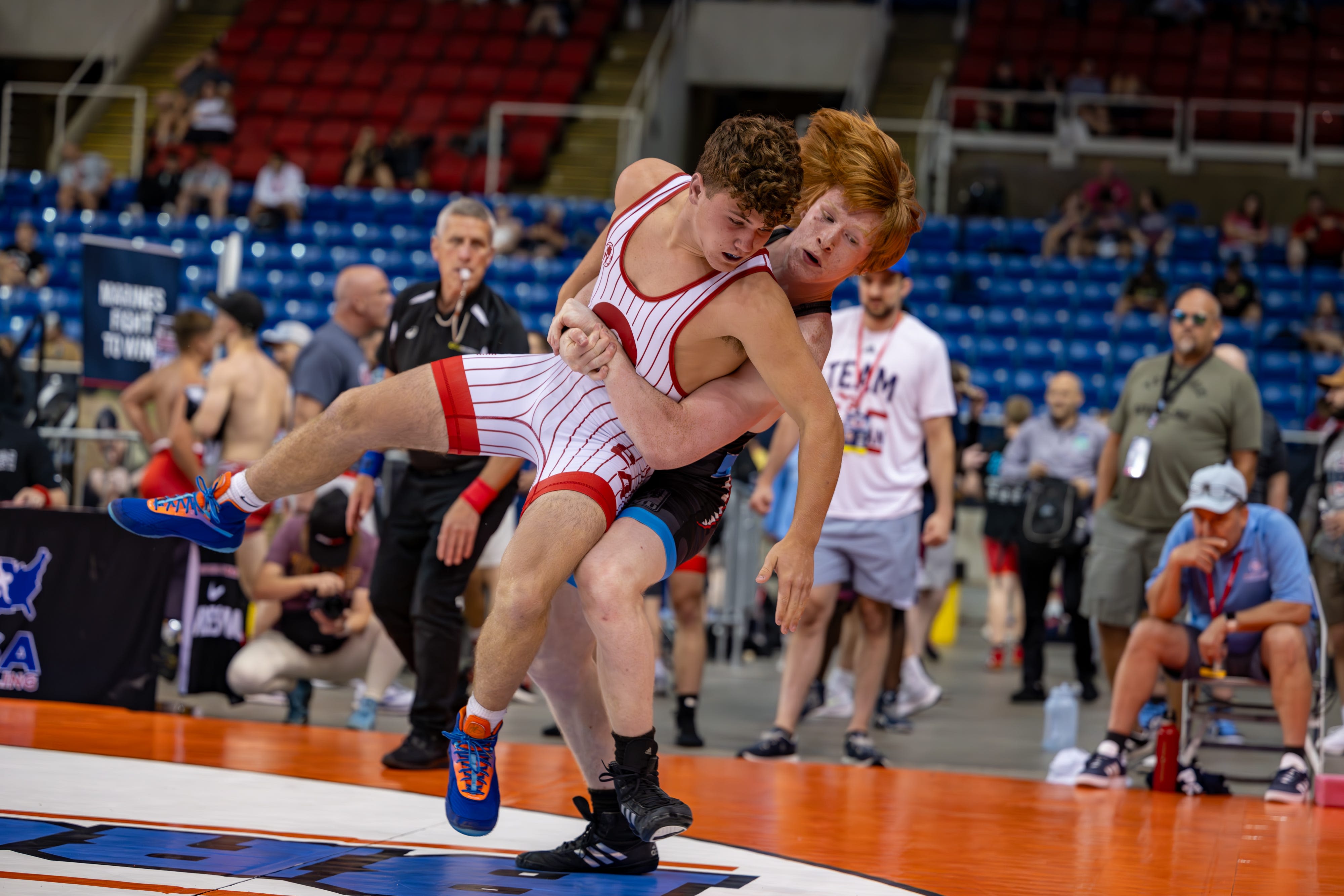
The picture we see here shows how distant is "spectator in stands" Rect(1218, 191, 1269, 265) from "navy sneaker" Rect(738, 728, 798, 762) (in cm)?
914

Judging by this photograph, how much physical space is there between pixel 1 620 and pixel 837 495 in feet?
9.68

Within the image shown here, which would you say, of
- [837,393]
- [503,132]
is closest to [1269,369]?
[837,393]

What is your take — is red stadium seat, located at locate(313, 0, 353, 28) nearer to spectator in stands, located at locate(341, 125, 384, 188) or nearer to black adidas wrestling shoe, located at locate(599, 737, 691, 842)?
spectator in stands, located at locate(341, 125, 384, 188)

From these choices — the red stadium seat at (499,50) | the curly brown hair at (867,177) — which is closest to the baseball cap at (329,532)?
the curly brown hair at (867,177)

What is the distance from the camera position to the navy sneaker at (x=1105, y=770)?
4613mm

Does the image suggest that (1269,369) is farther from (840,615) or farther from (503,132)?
(503,132)

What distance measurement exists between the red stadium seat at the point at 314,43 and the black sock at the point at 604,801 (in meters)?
16.0

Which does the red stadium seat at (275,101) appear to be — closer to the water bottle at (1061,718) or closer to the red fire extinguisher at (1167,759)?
the water bottle at (1061,718)

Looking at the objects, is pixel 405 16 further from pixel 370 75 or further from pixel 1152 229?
pixel 1152 229

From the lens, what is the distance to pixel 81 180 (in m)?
15.1

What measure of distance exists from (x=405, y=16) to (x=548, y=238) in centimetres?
602

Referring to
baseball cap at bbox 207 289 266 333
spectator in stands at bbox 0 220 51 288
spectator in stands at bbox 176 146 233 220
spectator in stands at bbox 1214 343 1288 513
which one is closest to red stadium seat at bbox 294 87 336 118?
spectator in stands at bbox 176 146 233 220

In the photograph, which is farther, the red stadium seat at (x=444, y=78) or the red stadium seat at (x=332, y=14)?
the red stadium seat at (x=332, y=14)

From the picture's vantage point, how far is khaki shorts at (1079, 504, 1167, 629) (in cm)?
552
